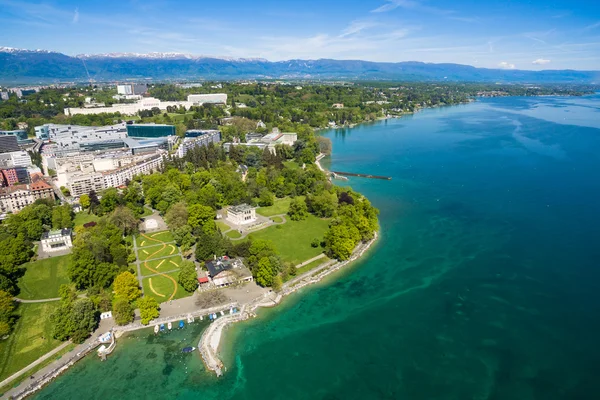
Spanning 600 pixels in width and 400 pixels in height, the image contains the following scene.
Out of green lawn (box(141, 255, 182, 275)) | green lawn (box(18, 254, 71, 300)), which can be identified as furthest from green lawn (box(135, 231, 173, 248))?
green lawn (box(18, 254, 71, 300))

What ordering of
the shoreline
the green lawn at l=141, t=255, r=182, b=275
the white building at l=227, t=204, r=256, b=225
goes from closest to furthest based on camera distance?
the shoreline → the green lawn at l=141, t=255, r=182, b=275 → the white building at l=227, t=204, r=256, b=225

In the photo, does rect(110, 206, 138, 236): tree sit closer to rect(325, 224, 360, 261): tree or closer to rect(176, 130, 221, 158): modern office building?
rect(325, 224, 360, 261): tree

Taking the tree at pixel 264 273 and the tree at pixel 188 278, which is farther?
the tree at pixel 264 273

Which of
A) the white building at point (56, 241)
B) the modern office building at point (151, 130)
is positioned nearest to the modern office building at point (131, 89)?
the modern office building at point (151, 130)

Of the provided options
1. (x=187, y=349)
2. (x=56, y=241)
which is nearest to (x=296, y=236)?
(x=187, y=349)

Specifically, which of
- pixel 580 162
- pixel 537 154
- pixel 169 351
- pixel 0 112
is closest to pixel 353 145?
pixel 537 154

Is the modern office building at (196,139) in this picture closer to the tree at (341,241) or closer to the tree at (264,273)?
the tree at (341,241)

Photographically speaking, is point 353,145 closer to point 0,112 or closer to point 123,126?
point 123,126
